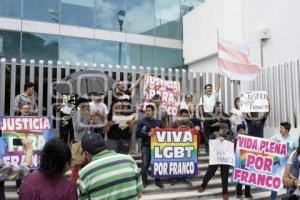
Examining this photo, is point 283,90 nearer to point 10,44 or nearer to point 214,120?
point 214,120

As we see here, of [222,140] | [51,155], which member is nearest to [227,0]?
[222,140]

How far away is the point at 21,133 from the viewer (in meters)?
7.54

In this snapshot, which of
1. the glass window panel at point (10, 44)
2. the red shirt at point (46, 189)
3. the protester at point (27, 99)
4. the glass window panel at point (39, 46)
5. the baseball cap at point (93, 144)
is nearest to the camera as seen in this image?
the red shirt at point (46, 189)

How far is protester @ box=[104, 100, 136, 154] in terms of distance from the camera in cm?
820

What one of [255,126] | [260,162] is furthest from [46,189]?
[255,126]

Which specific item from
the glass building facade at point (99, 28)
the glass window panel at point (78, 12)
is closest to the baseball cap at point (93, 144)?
the glass building facade at point (99, 28)

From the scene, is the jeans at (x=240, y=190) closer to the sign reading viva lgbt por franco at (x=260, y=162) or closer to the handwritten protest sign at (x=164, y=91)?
the sign reading viva lgbt por franco at (x=260, y=162)

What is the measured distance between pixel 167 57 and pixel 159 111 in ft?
30.4

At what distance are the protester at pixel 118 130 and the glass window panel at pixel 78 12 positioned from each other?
354 inches

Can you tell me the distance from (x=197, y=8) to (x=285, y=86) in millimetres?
8120

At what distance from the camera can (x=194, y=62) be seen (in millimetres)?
17875

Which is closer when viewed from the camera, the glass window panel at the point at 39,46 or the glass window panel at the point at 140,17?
the glass window panel at the point at 39,46

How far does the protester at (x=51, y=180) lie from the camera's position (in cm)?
276

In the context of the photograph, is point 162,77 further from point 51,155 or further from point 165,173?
point 51,155
